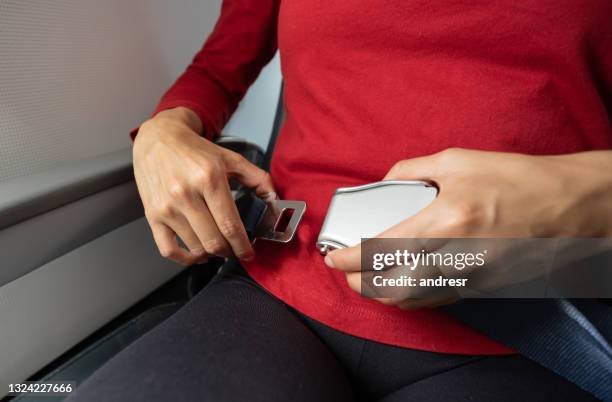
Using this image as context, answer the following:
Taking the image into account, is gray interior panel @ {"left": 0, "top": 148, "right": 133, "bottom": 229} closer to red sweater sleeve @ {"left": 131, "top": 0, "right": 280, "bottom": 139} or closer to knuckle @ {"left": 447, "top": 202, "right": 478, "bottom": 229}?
red sweater sleeve @ {"left": 131, "top": 0, "right": 280, "bottom": 139}

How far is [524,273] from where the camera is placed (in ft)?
1.06

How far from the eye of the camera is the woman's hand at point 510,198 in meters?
0.29

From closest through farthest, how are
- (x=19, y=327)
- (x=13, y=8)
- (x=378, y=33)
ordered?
(x=378, y=33)
(x=13, y=8)
(x=19, y=327)

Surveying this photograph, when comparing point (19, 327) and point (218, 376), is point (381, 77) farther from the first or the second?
point (19, 327)

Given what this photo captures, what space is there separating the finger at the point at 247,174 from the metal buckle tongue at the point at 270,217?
14 millimetres

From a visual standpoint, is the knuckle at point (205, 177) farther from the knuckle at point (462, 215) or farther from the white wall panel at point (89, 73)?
the white wall panel at point (89, 73)

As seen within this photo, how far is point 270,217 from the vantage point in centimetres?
44

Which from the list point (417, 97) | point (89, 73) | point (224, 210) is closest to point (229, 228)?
point (224, 210)

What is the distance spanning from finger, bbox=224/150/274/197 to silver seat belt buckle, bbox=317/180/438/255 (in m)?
0.13

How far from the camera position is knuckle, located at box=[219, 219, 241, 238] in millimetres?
394

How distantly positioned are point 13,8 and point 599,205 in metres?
0.76

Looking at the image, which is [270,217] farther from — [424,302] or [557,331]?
[557,331]

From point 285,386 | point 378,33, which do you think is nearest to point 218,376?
point 285,386

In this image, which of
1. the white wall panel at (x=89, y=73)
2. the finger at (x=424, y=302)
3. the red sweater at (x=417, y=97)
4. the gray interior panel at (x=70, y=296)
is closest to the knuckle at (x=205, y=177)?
the red sweater at (x=417, y=97)
